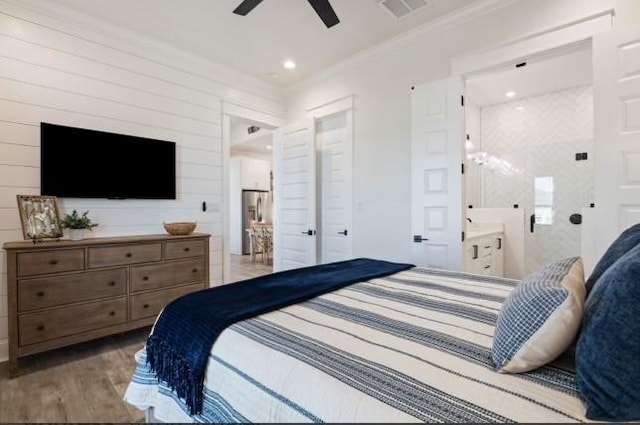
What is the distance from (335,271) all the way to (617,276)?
4.94 feet

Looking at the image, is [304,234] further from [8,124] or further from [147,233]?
[8,124]

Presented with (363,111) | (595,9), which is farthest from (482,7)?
(363,111)

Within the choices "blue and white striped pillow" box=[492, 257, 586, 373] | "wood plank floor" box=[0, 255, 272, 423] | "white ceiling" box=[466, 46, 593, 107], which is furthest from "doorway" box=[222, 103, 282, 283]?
"blue and white striped pillow" box=[492, 257, 586, 373]

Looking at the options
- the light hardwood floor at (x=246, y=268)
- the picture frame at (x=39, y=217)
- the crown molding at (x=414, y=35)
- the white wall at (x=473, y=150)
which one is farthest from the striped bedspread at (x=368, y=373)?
the light hardwood floor at (x=246, y=268)

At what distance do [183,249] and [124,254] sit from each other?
1.75ft

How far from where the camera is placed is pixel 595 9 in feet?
7.65

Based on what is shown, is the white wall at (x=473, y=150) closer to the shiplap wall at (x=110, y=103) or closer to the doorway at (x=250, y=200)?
the shiplap wall at (x=110, y=103)

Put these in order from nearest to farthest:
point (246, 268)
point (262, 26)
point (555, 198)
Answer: point (262, 26) → point (555, 198) → point (246, 268)

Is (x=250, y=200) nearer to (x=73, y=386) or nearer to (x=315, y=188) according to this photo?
(x=315, y=188)

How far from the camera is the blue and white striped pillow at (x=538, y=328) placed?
87cm

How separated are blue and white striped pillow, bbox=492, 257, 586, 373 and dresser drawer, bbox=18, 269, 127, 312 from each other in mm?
2902

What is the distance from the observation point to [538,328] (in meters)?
0.88

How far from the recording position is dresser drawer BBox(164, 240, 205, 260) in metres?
3.10

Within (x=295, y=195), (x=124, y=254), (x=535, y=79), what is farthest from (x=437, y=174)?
(x=124, y=254)
